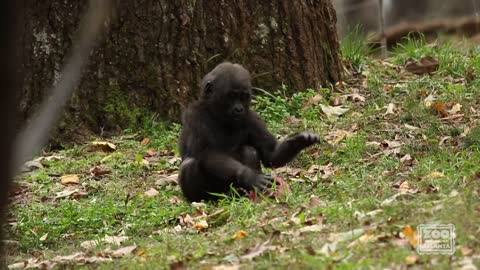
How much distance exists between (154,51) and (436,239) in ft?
17.0

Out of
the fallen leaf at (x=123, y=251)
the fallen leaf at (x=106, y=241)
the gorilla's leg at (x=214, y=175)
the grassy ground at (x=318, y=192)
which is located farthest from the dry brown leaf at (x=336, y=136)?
the fallen leaf at (x=123, y=251)

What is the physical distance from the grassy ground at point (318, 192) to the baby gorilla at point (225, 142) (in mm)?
230

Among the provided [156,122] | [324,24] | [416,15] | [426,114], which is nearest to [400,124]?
[426,114]

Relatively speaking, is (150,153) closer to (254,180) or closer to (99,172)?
(99,172)

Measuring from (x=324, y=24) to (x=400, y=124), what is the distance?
1.84 metres

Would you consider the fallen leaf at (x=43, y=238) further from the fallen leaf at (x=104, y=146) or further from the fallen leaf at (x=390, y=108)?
the fallen leaf at (x=390, y=108)

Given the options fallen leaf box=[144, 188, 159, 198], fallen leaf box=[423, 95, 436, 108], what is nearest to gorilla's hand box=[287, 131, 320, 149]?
fallen leaf box=[144, 188, 159, 198]

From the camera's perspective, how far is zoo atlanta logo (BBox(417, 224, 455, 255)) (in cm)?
432

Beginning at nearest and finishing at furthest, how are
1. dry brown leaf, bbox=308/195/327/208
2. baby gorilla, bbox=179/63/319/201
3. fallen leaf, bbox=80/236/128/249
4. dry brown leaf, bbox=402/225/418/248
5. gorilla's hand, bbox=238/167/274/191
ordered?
1. dry brown leaf, bbox=402/225/418/248
2. dry brown leaf, bbox=308/195/327/208
3. fallen leaf, bbox=80/236/128/249
4. gorilla's hand, bbox=238/167/274/191
5. baby gorilla, bbox=179/63/319/201

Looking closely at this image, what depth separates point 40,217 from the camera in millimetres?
6945

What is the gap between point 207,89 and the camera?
281 inches

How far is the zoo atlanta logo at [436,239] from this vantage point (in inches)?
170

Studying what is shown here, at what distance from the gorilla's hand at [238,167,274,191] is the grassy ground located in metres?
0.24

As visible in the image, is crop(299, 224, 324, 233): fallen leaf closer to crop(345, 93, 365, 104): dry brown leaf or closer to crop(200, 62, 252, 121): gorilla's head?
crop(200, 62, 252, 121): gorilla's head
